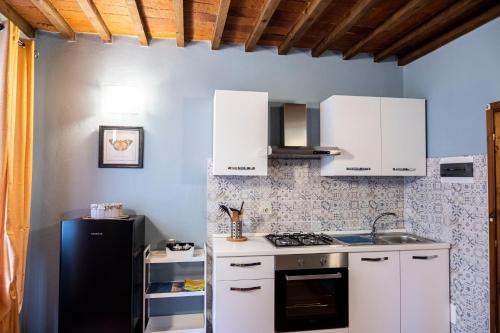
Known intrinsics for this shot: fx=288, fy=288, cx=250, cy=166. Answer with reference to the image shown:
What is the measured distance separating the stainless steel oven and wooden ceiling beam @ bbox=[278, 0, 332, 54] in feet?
5.95

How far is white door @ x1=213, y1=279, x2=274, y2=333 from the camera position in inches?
83.4

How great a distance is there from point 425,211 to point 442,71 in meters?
1.28

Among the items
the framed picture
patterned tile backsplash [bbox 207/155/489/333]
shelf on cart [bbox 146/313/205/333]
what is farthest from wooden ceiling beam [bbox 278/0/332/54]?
shelf on cart [bbox 146/313/205/333]

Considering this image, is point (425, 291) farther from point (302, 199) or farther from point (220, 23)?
point (220, 23)

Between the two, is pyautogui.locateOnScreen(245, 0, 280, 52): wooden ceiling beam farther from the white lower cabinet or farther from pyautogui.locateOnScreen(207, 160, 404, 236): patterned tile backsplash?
the white lower cabinet

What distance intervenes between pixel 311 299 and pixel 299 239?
1.56ft

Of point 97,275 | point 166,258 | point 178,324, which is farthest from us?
point 178,324

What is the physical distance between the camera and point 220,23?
2.27 meters

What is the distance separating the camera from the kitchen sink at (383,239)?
249 centimetres

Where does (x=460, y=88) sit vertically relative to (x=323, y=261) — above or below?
above

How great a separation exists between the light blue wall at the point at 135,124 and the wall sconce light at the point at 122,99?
0.05 metres

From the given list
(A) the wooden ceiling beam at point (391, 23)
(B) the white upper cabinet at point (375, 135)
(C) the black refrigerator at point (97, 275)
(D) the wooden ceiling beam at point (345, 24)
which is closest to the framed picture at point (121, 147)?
(C) the black refrigerator at point (97, 275)

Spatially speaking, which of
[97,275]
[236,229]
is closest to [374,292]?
[236,229]

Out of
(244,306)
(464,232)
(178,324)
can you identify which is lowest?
(178,324)
